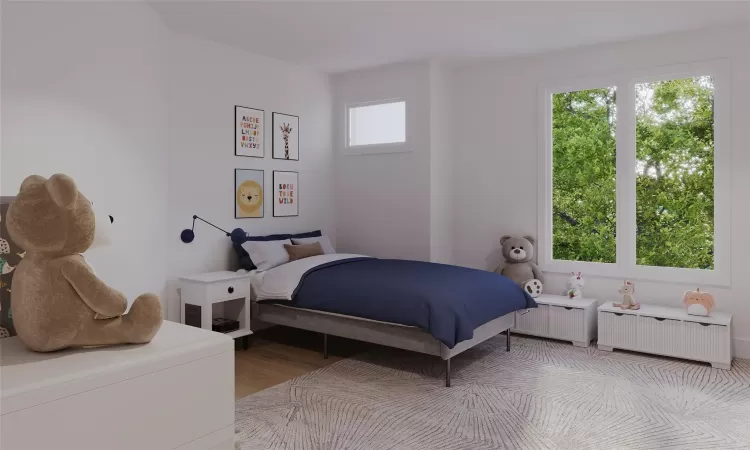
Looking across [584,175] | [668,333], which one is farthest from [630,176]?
[668,333]

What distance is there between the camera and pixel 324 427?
9.28 ft

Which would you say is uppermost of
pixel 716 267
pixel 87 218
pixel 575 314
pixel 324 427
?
pixel 87 218

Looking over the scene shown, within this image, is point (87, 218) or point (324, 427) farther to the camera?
point (324, 427)

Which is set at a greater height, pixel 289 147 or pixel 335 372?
pixel 289 147

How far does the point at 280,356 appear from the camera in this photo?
13.5 ft

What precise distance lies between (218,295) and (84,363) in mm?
2403

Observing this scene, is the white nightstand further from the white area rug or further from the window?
the window

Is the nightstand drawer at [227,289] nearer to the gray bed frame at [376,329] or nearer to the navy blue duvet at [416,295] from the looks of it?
Answer: the gray bed frame at [376,329]

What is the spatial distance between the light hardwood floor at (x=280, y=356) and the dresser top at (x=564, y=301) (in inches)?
60.4

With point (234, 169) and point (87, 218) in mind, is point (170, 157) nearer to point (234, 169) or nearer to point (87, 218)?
point (234, 169)

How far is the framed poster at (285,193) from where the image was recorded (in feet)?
16.5

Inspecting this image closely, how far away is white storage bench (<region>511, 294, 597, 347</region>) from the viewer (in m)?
4.33

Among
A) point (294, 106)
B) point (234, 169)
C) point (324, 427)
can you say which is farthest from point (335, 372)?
point (294, 106)

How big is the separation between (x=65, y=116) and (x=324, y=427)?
229cm
